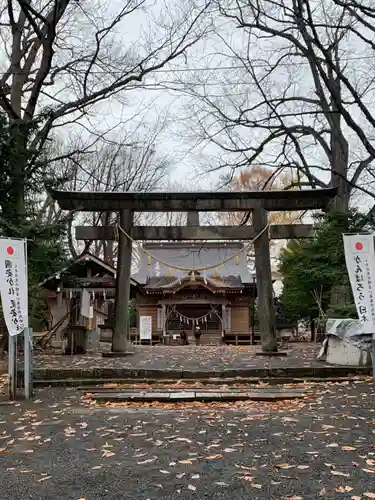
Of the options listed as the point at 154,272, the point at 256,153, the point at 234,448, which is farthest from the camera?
the point at 154,272

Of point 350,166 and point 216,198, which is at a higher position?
point 350,166

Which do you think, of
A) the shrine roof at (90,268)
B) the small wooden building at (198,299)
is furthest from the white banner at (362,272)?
the small wooden building at (198,299)

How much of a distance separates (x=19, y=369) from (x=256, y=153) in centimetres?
1229

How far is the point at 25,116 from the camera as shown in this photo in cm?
1387

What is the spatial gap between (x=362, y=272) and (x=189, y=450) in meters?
5.22

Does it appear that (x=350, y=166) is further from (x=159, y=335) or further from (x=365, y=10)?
(x=159, y=335)

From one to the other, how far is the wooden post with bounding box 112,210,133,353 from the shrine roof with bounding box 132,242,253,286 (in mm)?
14867

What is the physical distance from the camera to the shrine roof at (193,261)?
29.8 metres

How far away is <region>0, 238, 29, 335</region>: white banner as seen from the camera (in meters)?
8.41

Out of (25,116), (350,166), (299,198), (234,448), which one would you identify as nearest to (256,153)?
(350,166)

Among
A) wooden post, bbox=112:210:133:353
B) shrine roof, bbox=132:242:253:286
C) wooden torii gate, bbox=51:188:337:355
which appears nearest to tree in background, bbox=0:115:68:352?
wooden torii gate, bbox=51:188:337:355

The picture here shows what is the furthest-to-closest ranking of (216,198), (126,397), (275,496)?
1. (216,198)
2. (126,397)
3. (275,496)

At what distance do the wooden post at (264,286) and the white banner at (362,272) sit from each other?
13.7ft

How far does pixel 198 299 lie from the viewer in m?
28.8
